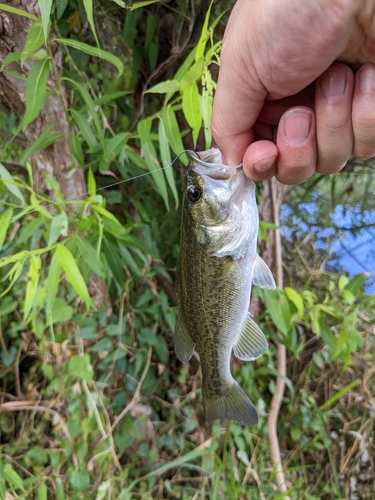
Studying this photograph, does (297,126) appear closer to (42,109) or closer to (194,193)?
(194,193)

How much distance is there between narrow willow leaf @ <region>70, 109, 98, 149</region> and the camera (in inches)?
50.6

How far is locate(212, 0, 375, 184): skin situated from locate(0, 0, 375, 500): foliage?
39 cm

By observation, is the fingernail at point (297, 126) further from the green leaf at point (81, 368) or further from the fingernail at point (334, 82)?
the green leaf at point (81, 368)

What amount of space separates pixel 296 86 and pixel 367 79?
0.50 ft

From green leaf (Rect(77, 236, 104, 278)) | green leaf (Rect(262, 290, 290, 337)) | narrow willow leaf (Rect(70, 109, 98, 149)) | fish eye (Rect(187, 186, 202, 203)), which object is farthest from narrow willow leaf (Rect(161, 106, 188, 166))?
green leaf (Rect(262, 290, 290, 337))

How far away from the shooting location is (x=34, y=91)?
1.01 m

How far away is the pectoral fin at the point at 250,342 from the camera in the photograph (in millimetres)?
1174

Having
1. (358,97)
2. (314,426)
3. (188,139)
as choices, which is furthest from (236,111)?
(314,426)

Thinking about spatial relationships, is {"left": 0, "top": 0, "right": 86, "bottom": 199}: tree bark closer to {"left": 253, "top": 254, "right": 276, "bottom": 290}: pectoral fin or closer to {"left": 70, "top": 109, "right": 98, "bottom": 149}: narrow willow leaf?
{"left": 70, "top": 109, "right": 98, "bottom": 149}: narrow willow leaf

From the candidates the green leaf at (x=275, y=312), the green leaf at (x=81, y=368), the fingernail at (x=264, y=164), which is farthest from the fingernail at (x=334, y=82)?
the green leaf at (x=81, y=368)

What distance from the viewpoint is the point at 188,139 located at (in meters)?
1.90

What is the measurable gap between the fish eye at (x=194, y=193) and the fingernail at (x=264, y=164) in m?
0.20

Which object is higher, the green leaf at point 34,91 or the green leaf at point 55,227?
the green leaf at point 34,91

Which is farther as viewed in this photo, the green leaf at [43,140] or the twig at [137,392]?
the twig at [137,392]
